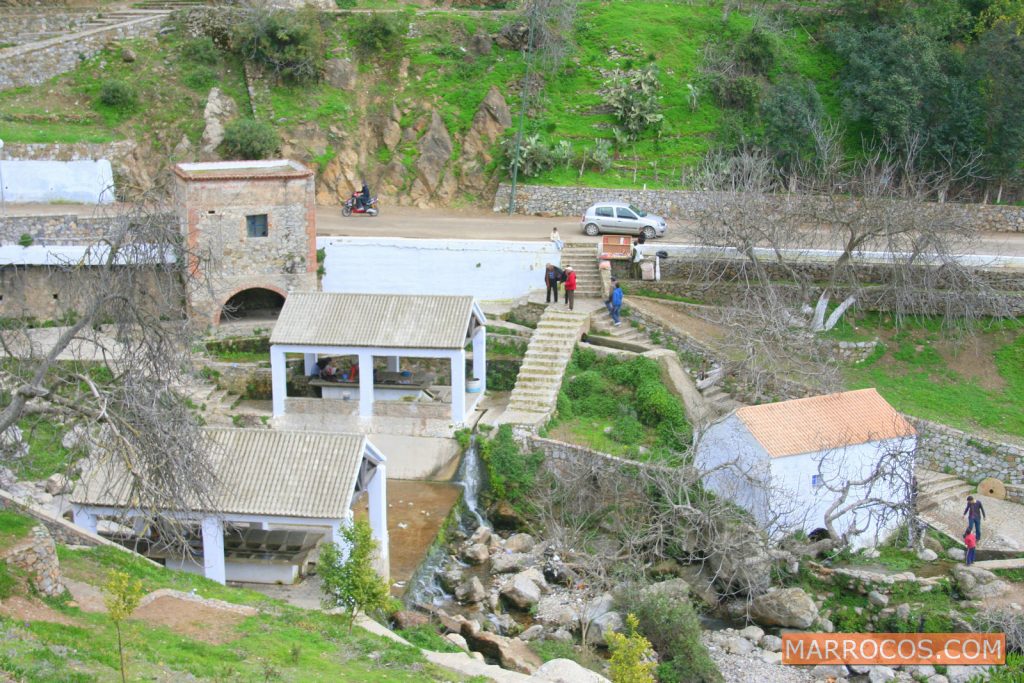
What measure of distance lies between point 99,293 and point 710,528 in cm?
1238

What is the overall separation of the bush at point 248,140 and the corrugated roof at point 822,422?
2010cm

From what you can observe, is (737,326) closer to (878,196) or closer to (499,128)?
(878,196)

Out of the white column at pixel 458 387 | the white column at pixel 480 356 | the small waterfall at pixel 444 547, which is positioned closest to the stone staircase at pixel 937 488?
the small waterfall at pixel 444 547

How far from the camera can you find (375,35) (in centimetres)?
4197

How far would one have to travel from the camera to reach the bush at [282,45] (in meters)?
40.2

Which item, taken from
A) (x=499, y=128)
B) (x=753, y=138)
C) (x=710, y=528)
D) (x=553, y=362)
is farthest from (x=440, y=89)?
(x=710, y=528)

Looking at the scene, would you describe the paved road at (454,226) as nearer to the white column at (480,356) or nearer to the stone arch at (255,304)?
the stone arch at (255,304)

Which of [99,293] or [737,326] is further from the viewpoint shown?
[737,326]

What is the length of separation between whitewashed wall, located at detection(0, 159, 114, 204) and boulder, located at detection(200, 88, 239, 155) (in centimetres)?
333

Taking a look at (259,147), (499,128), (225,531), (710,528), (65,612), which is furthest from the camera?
(499,128)

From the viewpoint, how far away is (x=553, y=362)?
1163 inches

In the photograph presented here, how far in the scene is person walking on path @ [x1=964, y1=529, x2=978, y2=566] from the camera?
75.5 ft

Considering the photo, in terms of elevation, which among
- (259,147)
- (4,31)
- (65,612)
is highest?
(4,31)

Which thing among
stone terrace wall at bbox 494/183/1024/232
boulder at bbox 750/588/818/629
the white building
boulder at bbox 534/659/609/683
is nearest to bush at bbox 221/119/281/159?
stone terrace wall at bbox 494/183/1024/232
